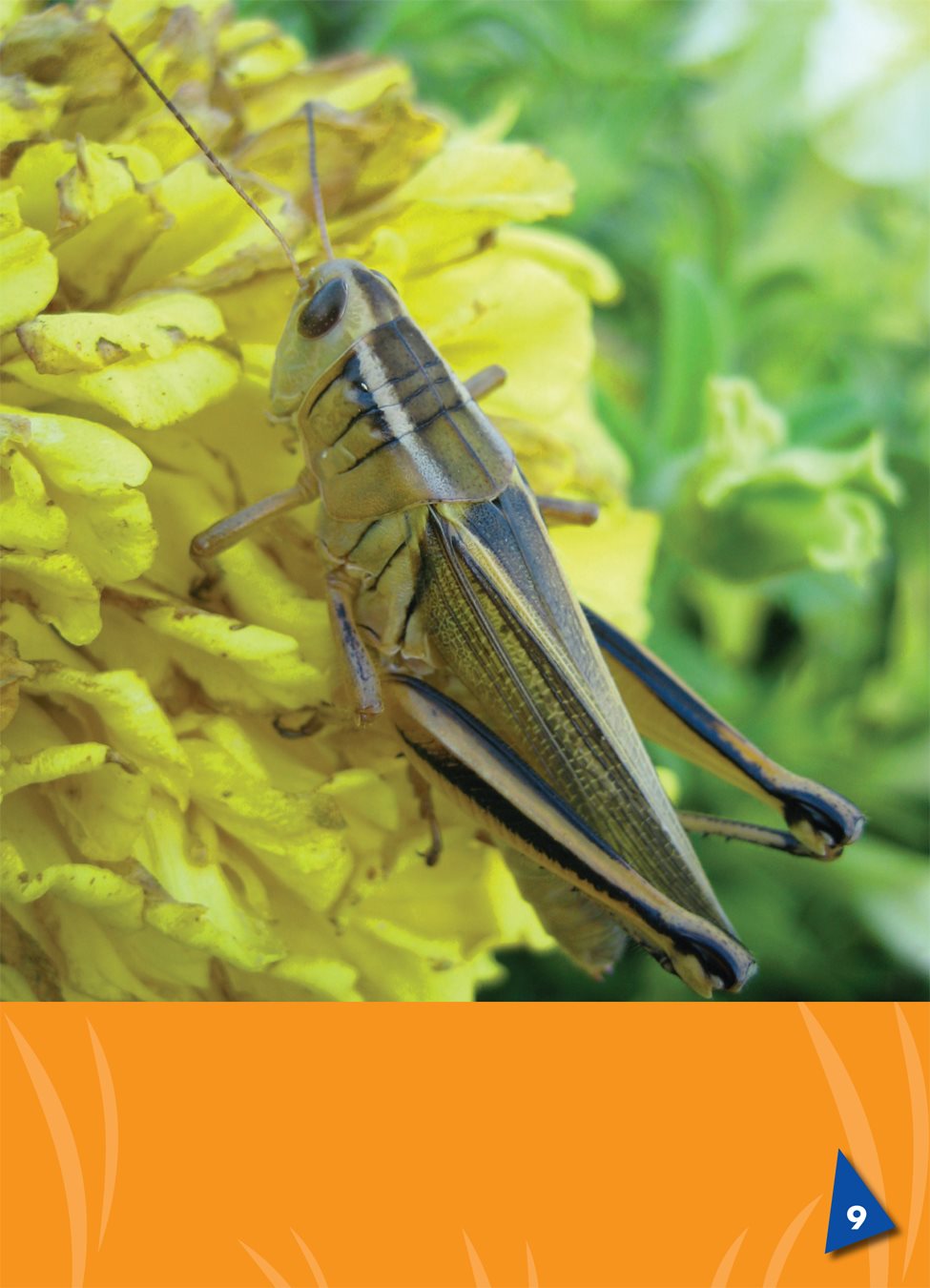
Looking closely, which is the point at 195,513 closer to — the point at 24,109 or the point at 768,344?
the point at 24,109
